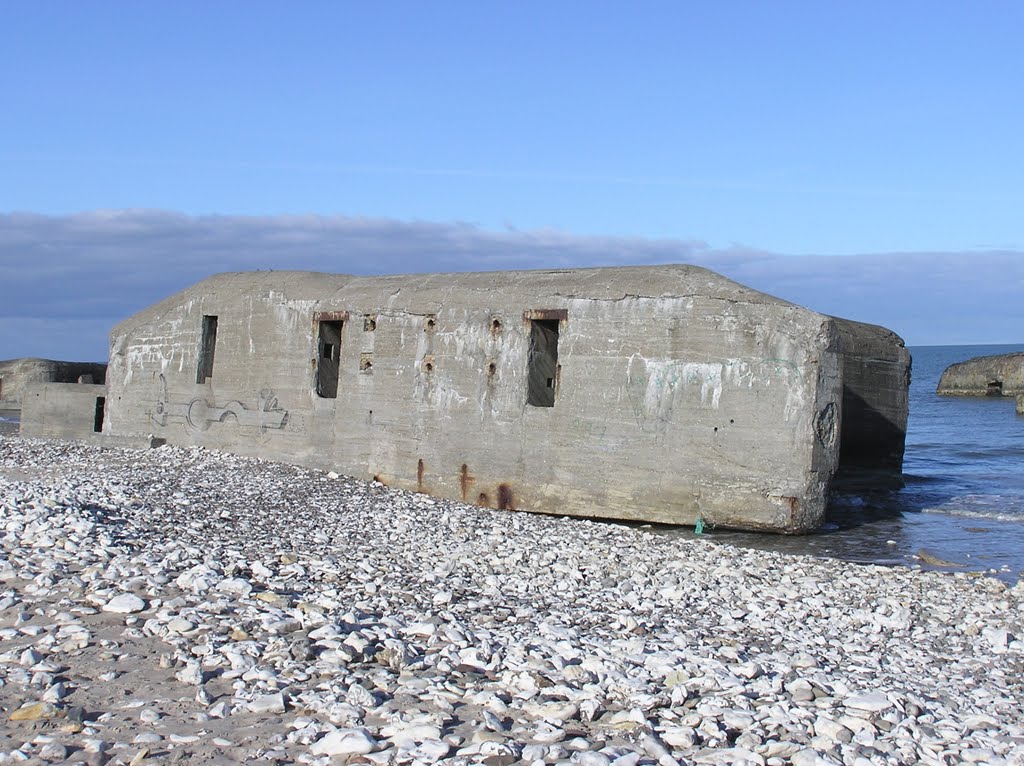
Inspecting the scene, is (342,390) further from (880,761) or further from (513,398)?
(880,761)

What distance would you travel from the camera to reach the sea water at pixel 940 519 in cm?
944

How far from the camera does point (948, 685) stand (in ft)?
16.5

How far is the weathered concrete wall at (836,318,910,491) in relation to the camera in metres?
15.1

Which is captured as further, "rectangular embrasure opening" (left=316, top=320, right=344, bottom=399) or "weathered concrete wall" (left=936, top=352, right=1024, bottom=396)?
"weathered concrete wall" (left=936, top=352, right=1024, bottom=396)

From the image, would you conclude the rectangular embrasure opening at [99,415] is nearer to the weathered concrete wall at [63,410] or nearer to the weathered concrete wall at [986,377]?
the weathered concrete wall at [63,410]

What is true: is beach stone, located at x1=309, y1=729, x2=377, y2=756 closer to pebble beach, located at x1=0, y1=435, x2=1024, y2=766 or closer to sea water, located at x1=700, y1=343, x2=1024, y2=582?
pebble beach, located at x1=0, y1=435, x2=1024, y2=766

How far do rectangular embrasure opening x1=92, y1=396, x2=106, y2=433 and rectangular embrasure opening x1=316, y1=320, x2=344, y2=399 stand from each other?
4808 mm

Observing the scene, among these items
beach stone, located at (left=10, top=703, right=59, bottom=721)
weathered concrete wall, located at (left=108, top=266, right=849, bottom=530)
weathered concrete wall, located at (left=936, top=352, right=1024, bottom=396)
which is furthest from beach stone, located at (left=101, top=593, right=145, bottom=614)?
weathered concrete wall, located at (left=936, top=352, right=1024, bottom=396)

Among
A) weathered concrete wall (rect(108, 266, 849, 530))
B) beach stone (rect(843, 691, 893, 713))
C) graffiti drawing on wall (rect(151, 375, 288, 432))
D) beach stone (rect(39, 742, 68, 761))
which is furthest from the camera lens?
graffiti drawing on wall (rect(151, 375, 288, 432))

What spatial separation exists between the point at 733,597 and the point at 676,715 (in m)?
2.67

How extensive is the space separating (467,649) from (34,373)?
869 inches

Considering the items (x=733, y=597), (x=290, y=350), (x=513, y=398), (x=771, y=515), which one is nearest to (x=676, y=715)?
(x=733, y=597)

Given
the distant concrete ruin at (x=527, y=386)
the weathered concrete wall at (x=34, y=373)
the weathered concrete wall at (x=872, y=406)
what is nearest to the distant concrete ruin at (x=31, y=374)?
the weathered concrete wall at (x=34, y=373)

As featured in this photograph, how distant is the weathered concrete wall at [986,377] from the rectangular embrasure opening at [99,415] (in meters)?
39.0
